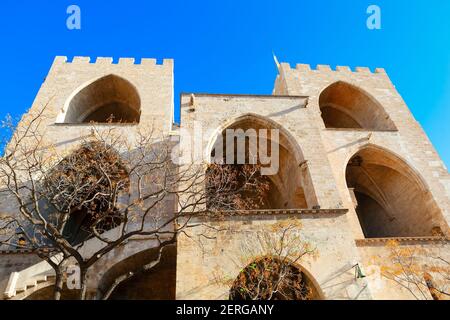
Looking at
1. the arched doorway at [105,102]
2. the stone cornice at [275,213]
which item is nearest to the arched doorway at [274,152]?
the stone cornice at [275,213]

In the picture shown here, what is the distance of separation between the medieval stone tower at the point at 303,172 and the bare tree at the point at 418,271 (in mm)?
216

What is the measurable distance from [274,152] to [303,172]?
2509 millimetres

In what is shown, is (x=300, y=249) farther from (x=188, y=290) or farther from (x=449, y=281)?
(x=449, y=281)

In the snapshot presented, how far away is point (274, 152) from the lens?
1276 cm

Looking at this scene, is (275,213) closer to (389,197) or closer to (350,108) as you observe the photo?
(389,197)

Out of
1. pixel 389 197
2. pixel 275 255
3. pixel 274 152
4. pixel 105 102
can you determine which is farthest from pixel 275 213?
pixel 105 102

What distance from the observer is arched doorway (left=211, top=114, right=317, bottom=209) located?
11117 mm

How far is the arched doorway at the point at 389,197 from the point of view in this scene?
11.8 meters

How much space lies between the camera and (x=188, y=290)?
23.6ft

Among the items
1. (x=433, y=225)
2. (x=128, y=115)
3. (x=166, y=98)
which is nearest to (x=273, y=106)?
(x=166, y=98)
